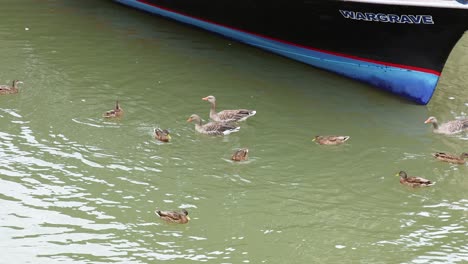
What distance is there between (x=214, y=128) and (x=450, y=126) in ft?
9.62

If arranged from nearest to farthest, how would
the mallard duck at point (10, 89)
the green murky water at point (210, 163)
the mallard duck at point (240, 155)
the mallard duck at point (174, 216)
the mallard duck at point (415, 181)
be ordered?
the green murky water at point (210, 163)
the mallard duck at point (174, 216)
the mallard duck at point (415, 181)
the mallard duck at point (240, 155)
the mallard duck at point (10, 89)

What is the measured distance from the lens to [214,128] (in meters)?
9.09

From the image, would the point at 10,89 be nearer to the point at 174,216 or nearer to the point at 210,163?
the point at 210,163

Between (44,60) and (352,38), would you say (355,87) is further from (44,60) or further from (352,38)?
(44,60)

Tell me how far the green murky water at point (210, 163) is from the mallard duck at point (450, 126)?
14cm

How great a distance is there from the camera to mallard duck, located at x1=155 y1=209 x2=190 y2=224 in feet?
23.1

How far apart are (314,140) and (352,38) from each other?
2.50 m

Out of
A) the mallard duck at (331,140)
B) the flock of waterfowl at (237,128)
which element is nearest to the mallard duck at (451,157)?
the flock of waterfowl at (237,128)

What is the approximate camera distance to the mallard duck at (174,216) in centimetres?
703

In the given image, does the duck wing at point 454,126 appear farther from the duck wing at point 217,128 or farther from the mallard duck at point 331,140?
the duck wing at point 217,128

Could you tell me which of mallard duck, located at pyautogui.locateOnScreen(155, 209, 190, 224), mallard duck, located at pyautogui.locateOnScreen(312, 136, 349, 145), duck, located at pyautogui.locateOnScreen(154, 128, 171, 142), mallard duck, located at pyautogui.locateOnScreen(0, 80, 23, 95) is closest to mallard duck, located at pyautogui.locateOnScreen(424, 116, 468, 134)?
mallard duck, located at pyautogui.locateOnScreen(312, 136, 349, 145)

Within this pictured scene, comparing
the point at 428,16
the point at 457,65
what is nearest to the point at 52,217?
the point at 428,16

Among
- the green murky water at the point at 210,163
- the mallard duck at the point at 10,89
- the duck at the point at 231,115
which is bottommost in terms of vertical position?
the green murky water at the point at 210,163

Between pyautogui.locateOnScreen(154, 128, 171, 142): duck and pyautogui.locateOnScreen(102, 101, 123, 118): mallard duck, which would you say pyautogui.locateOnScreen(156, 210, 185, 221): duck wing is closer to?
pyautogui.locateOnScreen(154, 128, 171, 142): duck
